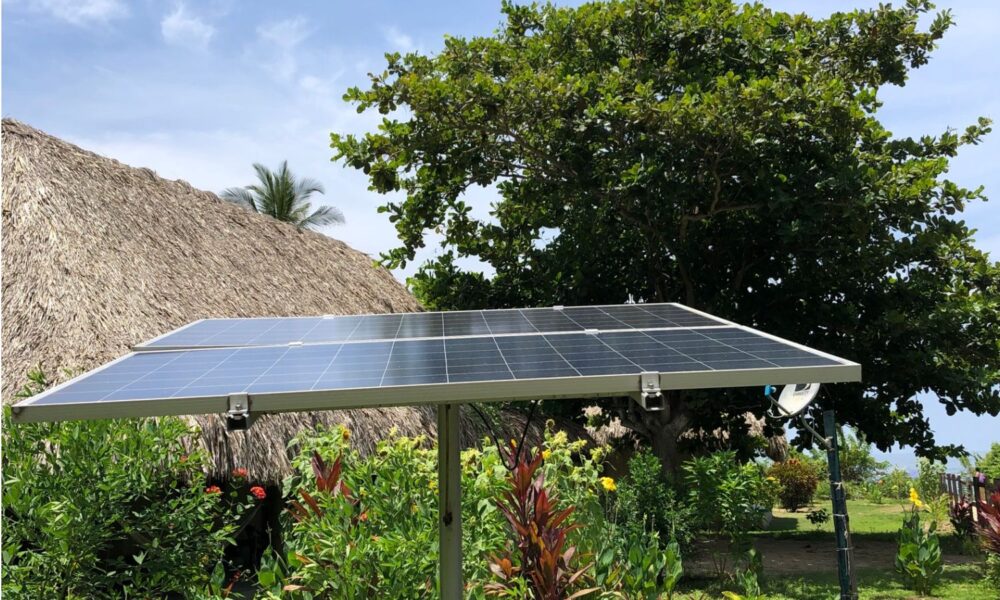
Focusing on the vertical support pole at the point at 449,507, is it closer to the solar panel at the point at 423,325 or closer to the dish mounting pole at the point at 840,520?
the solar panel at the point at 423,325

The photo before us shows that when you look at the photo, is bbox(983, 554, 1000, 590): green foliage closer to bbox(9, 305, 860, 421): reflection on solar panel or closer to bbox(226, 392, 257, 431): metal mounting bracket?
bbox(9, 305, 860, 421): reflection on solar panel

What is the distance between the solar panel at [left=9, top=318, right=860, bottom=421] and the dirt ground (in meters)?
7.76

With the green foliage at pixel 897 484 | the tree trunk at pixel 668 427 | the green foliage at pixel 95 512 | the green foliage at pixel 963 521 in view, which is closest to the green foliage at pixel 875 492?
the green foliage at pixel 897 484

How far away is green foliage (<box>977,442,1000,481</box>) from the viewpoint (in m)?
17.6

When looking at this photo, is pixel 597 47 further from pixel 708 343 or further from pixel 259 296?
pixel 708 343

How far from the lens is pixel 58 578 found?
571cm

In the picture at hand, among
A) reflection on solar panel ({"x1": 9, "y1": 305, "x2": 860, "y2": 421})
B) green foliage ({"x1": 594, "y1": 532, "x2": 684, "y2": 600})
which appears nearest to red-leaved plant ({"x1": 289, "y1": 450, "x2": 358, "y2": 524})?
reflection on solar panel ({"x1": 9, "y1": 305, "x2": 860, "y2": 421})

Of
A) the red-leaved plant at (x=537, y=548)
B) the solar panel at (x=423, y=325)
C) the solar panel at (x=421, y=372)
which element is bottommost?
the red-leaved plant at (x=537, y=548)

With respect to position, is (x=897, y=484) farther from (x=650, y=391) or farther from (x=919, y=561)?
(x=650, y=391)

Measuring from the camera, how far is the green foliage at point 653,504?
10.5m

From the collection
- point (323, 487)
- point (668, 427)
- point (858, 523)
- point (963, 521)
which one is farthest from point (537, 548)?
point (858, 523)

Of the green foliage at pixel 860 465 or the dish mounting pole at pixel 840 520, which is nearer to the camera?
the dish mounting pole at pixel 840 520

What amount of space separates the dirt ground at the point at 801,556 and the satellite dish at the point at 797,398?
4618 mm

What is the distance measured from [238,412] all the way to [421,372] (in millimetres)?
787
